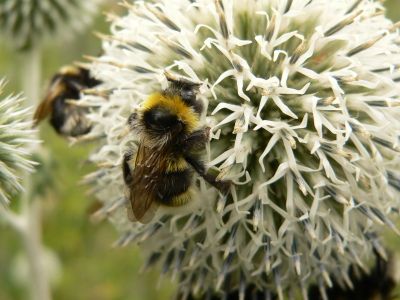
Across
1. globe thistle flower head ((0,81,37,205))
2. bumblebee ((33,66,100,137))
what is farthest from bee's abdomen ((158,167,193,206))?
bumblebee ((33,66,100,137))

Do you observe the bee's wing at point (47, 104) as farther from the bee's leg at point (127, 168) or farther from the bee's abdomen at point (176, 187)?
the bee's abdomen at point (176, 187)

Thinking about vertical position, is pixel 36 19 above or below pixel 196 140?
below

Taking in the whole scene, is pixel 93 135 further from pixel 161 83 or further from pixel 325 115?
pixel 325 115

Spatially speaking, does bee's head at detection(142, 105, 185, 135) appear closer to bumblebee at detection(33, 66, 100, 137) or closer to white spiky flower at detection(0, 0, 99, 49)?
bumblebee at detection(33, 66, 100, 137)

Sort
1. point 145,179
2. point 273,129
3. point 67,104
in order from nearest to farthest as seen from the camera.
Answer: point 145,179 < point 273,129 < point 67,104

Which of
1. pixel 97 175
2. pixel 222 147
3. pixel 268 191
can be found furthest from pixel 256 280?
pixel 97 175

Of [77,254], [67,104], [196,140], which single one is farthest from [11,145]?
[77,254]

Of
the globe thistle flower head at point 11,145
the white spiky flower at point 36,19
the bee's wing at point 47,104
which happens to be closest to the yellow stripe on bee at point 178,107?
the globe thistle flower head at point 11,145

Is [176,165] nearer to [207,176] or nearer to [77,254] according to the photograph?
[207,176]
